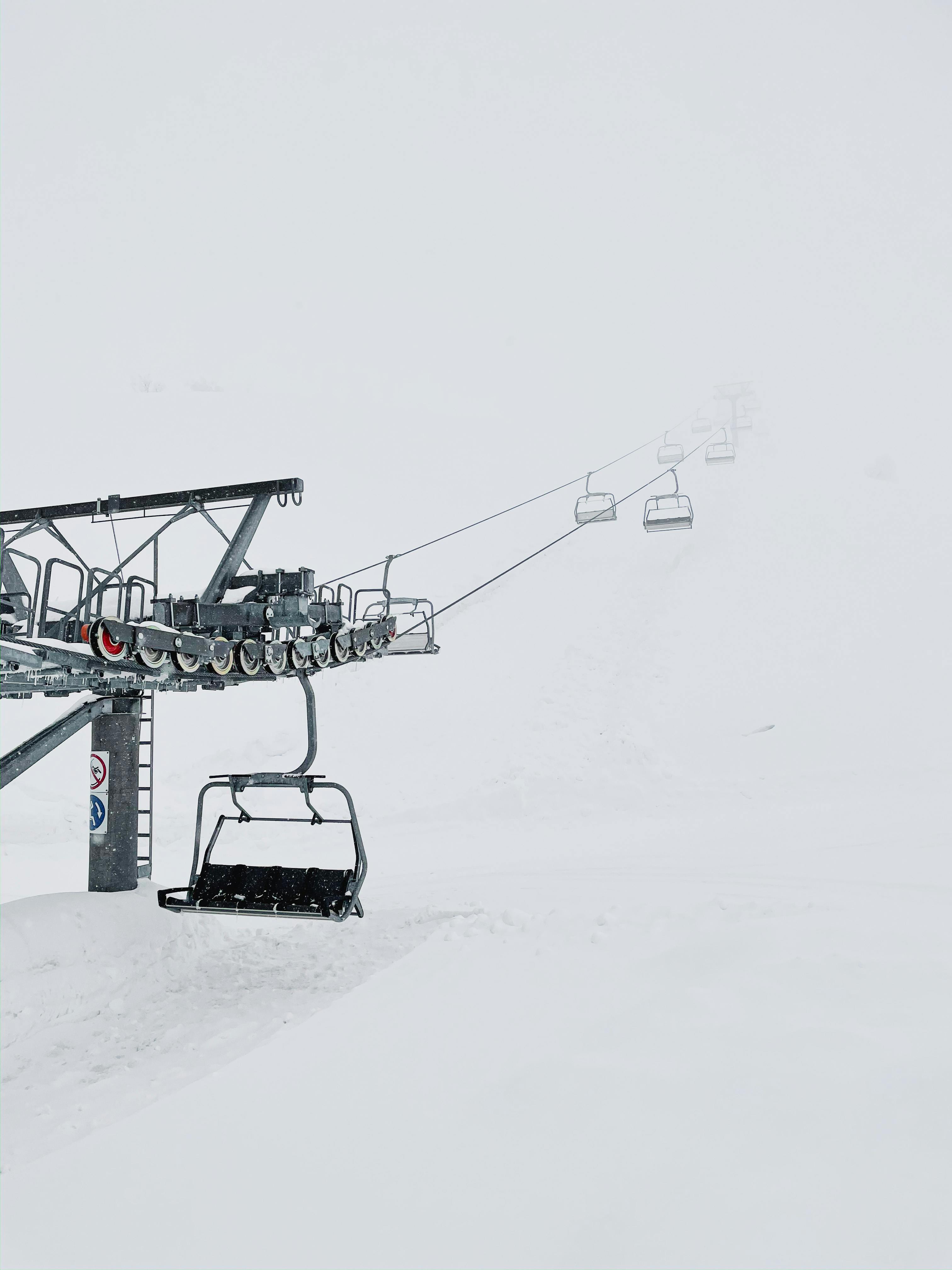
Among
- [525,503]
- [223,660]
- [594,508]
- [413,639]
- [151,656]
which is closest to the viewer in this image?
[151,656]

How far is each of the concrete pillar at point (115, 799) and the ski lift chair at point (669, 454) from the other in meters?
17.6

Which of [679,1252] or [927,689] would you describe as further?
[927,689]

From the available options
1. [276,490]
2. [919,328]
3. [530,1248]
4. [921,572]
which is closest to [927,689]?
[921,572]

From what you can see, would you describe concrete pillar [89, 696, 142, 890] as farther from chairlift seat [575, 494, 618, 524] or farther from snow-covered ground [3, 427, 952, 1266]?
chairlift seat [575, 494, 618, 524]

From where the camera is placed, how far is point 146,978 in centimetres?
778

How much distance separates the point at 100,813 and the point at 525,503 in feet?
51.6

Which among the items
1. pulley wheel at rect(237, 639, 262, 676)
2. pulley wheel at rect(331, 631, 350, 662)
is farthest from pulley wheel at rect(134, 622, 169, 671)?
pulley wheel at rect(331, 631, 350, 662)

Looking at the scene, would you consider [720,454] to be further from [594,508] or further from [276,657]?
[276,657]

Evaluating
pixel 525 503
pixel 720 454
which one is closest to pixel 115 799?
pixel 525 503

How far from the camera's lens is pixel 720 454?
2658cm

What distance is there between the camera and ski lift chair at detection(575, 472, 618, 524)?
19.2m

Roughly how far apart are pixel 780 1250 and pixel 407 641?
6535 millimetres

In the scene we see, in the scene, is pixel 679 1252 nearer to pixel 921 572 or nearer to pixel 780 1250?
pixel 780 1250

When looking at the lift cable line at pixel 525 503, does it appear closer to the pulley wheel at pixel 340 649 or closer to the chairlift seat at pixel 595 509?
the chairlift seat at pixel 595 509
